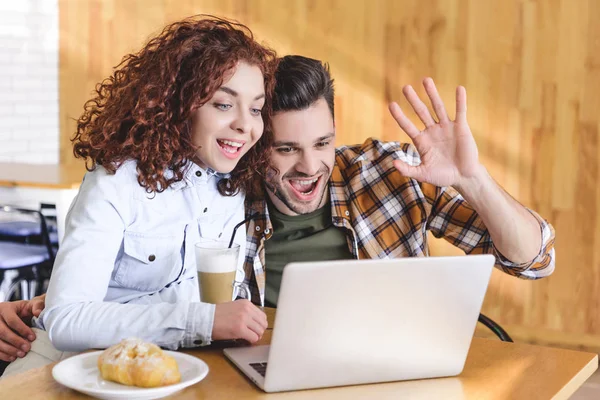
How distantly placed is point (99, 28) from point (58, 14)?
34 cm

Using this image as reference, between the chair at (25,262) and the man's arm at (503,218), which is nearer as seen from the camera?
the man's arm at (503,218)

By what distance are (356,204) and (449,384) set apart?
92cm

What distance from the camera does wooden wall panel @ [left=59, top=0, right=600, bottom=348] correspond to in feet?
12.7

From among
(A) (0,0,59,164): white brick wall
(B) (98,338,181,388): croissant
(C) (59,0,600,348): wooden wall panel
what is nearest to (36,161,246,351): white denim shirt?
(B) (98,338,181,388): croissant

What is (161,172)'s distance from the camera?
181 centimetres

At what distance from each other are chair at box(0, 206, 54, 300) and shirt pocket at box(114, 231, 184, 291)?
174 centimetres

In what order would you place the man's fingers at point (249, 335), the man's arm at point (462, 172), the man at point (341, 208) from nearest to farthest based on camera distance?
the man's fingers at point (249, 335)
the man's arm at point (462, 172)
the man at point (341, 208)

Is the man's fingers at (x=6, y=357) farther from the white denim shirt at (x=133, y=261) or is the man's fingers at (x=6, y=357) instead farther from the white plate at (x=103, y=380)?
the white plate at (x=103, y=380)

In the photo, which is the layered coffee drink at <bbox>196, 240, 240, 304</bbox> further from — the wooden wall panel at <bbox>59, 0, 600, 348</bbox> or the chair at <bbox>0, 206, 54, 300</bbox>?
the wooden wall panel at <bbox>59, 0, 600, 348</bbox>

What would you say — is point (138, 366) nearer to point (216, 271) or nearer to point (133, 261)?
point (216, 271)

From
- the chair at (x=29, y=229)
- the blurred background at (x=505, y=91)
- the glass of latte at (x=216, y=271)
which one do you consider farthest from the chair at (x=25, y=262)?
the glass of latte at (x=216, y=271)

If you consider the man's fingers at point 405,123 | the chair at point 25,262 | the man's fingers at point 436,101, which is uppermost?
the man's fingers at point 436,101

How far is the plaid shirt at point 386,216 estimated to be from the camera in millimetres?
2191

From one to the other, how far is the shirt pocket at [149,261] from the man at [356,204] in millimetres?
395
